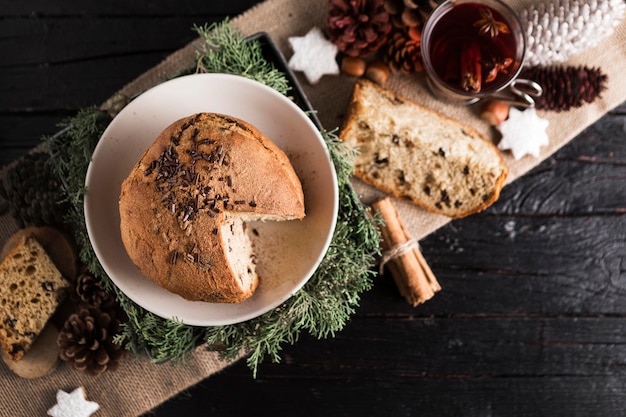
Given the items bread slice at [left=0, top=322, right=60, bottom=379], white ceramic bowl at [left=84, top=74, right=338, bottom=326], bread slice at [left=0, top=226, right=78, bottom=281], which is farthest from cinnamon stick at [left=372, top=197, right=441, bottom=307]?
bread slice at [left=0, top=322, right=60, bottom=379]

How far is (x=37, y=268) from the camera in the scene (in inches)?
72.4

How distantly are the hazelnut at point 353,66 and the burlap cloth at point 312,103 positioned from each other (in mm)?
41

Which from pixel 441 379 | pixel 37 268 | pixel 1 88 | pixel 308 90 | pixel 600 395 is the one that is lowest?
pixel 600 395

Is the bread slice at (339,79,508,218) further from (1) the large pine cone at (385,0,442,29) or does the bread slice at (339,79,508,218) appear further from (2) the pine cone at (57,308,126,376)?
(2) the pine cone at (57,308,126,376)

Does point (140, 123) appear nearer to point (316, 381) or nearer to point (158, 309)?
point (158, 309)

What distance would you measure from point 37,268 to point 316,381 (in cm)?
99

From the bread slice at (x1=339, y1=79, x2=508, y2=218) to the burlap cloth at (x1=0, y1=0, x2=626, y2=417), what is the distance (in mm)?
74

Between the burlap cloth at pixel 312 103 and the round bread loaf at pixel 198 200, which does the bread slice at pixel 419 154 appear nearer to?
the burlap cloth at pixel 312 103

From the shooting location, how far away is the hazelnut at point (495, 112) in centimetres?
192

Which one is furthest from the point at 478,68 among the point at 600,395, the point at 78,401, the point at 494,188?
the point at 78,401

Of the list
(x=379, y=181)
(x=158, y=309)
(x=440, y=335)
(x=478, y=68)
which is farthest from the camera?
(x=440, y=335)

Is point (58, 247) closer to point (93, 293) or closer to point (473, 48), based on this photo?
point (93, 293)

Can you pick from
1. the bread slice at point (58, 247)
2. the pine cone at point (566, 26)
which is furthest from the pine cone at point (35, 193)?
the pine cone at point (566, 26)

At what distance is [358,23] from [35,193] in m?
1.14
